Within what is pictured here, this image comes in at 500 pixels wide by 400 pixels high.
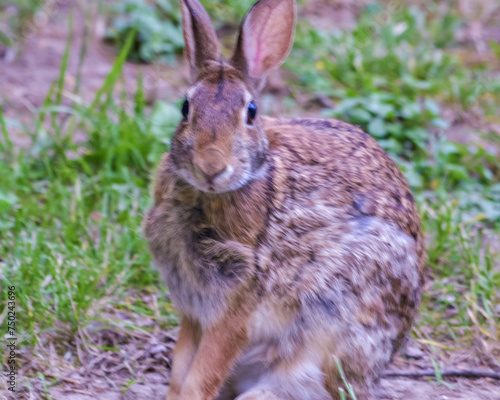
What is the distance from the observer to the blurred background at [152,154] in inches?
160

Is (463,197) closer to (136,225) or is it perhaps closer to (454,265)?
(454,265)

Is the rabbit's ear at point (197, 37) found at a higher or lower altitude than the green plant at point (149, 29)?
lower

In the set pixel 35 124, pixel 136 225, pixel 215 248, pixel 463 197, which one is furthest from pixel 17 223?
pixel 463 197

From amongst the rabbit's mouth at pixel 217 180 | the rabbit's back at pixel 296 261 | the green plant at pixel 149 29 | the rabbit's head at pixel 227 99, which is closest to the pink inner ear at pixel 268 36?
the rabbit's head at pixel 227 99

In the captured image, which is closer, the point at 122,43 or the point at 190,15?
the point at 190,15

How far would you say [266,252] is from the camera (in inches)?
138

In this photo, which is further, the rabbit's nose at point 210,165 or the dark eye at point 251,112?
the dark eye at point 251,112

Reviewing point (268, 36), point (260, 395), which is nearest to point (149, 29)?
point (268, 36)

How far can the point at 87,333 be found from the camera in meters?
4.09

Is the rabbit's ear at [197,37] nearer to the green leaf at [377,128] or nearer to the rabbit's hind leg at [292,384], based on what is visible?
the rabbit's hind leg at [292,384]

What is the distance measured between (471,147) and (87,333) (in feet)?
11.0

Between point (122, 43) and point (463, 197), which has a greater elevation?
point (122, 43)

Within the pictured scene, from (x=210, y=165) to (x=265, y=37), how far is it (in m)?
0.82

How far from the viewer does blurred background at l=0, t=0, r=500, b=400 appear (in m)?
4.05
